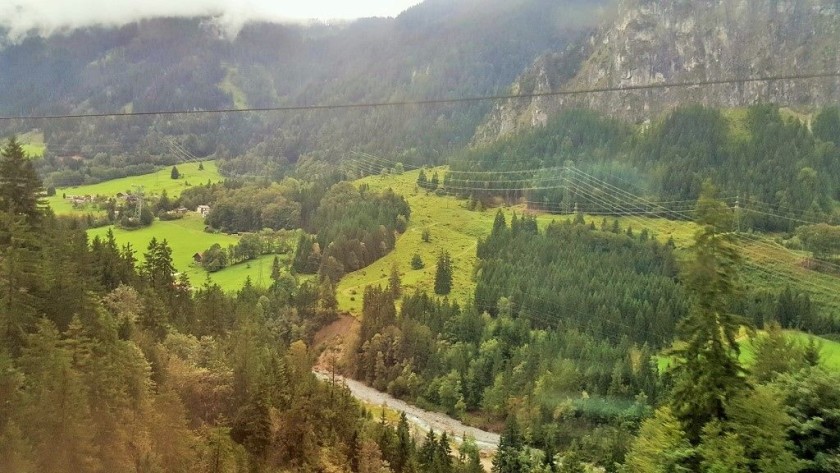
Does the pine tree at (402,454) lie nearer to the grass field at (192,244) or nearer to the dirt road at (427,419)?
the dirt road at (427,419)

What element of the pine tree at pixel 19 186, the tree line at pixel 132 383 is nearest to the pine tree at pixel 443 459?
the tree line at pixel 132 383

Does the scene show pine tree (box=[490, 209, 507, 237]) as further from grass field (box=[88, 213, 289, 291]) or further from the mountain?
the mountain

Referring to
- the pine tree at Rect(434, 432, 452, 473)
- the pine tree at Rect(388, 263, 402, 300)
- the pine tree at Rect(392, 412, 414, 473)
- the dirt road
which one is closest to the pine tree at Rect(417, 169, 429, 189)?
the pine tree at Rect(388, 263, 402, 300)

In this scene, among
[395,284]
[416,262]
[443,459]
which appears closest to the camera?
[443,459]

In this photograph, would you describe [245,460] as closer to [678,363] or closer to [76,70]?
[678,363]

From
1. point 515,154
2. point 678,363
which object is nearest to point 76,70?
point 515,154

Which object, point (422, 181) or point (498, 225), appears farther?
point (422, 181)

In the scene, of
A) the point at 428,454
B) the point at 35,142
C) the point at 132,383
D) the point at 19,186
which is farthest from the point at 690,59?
the point at 132,383

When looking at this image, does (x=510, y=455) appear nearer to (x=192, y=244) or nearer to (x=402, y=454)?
(x=402, y=454)
